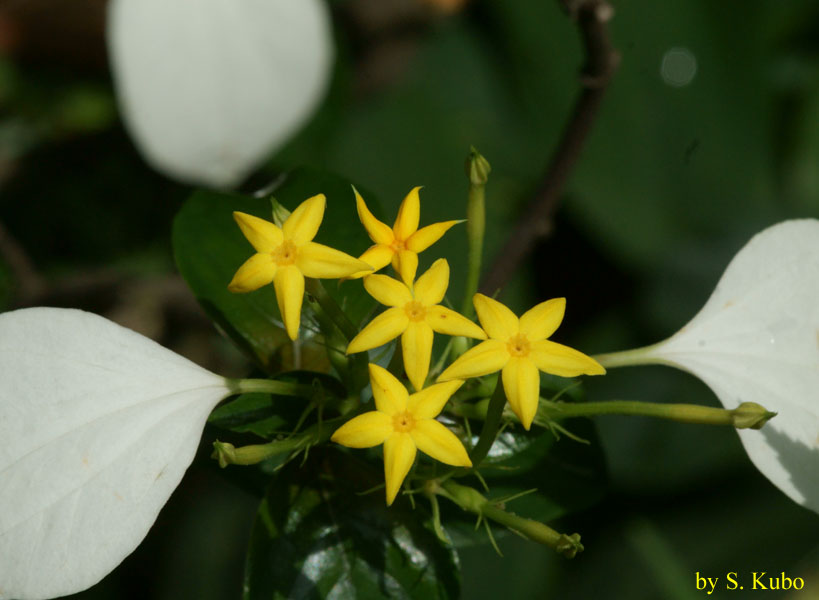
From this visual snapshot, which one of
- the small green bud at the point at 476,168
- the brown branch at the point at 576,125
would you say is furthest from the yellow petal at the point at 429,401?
the brown branch at the point at 576,125

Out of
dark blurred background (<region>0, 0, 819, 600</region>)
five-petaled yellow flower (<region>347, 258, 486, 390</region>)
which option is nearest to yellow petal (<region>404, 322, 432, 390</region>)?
five-petaled yellow flower (<region>347, 258, 486, 390</region>)

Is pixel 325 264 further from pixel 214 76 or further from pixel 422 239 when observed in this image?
pixel 214 76

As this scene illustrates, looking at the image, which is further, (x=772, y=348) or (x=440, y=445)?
(x=772, y=348)

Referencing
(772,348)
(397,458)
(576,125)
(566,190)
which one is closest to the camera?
(397,458)

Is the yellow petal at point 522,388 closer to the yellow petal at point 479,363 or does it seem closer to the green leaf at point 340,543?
the yellow petal at point 479,363

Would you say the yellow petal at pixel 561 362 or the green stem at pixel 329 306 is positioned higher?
the yellow petal at pixel 561 362

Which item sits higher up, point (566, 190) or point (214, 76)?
point (214, 76)

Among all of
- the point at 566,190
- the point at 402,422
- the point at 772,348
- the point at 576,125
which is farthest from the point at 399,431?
the point at 566,190
